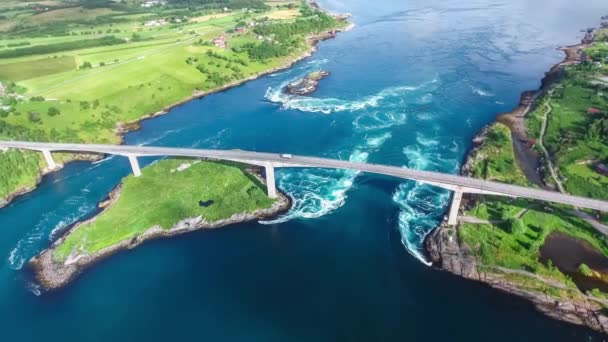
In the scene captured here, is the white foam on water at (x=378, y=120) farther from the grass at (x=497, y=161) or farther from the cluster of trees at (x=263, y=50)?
the cluster of trees at (x=263, y=50)

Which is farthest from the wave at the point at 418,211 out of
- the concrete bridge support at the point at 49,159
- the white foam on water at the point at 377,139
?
the concrete bridge support at the point at 49,159

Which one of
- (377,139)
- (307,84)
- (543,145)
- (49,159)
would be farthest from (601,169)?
(49,159)

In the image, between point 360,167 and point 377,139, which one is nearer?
point 360,167

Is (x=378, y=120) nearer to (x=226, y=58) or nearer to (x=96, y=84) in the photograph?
(x=226, y=58)

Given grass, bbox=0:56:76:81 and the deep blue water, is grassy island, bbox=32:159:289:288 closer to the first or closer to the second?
the deep blue water

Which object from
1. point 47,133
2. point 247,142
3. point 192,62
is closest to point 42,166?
point 47,133

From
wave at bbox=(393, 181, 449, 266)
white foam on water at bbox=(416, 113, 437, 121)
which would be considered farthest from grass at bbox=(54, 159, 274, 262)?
white foam on water at bbox=(416, 113, 437, 121)
